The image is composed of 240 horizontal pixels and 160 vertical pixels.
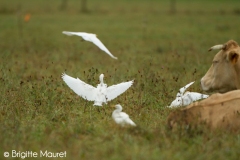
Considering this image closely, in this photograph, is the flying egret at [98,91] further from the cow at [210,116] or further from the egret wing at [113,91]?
the cow at [210,116]

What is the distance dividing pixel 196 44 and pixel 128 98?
844cm

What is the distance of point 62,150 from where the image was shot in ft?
16.8

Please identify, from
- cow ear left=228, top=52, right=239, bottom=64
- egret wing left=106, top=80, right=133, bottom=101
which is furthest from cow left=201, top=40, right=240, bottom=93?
egret wing left=106, top=80, right=133, bottom=101

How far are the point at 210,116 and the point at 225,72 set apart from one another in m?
1.72

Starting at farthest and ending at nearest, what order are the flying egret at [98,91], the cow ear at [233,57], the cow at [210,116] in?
the flying egret at [98,91]
the cow ear at [233,57]
the cow at [210,116]

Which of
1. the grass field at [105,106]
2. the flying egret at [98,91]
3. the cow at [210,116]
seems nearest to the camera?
the grass field at [105,106]

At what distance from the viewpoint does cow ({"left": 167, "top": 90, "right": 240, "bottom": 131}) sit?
18.4 feet

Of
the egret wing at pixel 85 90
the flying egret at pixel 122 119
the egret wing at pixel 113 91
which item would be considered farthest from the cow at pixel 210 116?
the egret wing at pixel 85 90

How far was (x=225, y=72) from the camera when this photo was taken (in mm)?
7184

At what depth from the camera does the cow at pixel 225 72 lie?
706 cm

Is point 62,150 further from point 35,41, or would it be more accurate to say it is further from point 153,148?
point 35,41

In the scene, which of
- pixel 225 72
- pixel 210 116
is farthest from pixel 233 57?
pixel 210 116

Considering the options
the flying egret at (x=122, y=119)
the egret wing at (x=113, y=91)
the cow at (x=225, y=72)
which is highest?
the cow at (x=225, y=72)

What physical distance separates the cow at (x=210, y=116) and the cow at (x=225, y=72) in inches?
56.4
